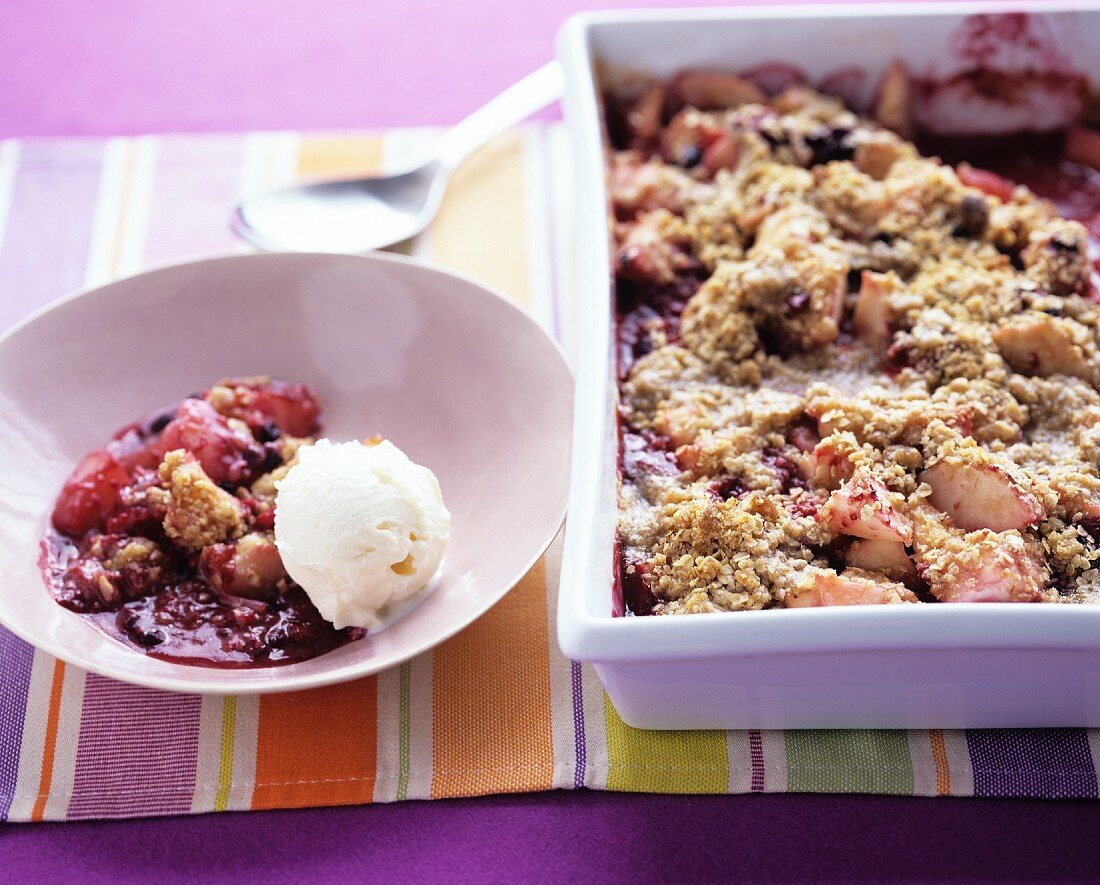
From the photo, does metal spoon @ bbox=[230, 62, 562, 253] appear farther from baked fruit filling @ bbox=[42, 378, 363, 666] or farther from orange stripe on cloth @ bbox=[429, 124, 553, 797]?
orange stripe on cloth @ bbox=[429, 124, 553, 797]

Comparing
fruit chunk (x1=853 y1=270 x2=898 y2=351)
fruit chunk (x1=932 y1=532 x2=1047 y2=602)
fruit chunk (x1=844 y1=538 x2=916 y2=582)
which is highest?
fruit chunk (x1=853 y1=270 x2=898 y2=351)

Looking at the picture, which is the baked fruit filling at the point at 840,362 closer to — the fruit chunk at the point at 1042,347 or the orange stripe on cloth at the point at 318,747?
the fruit chunk at the point at 1042,347

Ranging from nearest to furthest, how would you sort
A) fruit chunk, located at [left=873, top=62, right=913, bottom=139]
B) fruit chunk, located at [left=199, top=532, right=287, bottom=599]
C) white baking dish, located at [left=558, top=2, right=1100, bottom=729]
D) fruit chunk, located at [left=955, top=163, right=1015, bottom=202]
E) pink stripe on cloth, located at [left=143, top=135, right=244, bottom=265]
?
1. white baking dish, located at [left=558, top=2, right=1100, bottom=729]
2. fruit chunk, located at [left=199, top=532, right=287, bottom=599]
3. fruit chunk, located at [left=955, top=163, right=1015, bottom=202]
4. fruit chunk, located at [left=873, top=62, right=913, bottom=139]
5. pink stripe on cloth, located at [left=143, top=135, right=244, bottom=265]

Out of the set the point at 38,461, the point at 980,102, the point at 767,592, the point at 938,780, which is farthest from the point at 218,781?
the point at 980,102

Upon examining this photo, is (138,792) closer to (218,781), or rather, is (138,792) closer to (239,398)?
(218,781)

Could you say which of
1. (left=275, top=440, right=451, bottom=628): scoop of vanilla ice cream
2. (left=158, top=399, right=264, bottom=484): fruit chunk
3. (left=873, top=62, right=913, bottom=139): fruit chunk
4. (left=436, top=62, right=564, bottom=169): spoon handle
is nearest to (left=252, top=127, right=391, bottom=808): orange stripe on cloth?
(left=275, top=440, right=451, bottom=628): scoop of vanilla ice cream

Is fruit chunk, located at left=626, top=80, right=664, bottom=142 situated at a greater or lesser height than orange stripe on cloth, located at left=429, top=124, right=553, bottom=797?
greater
